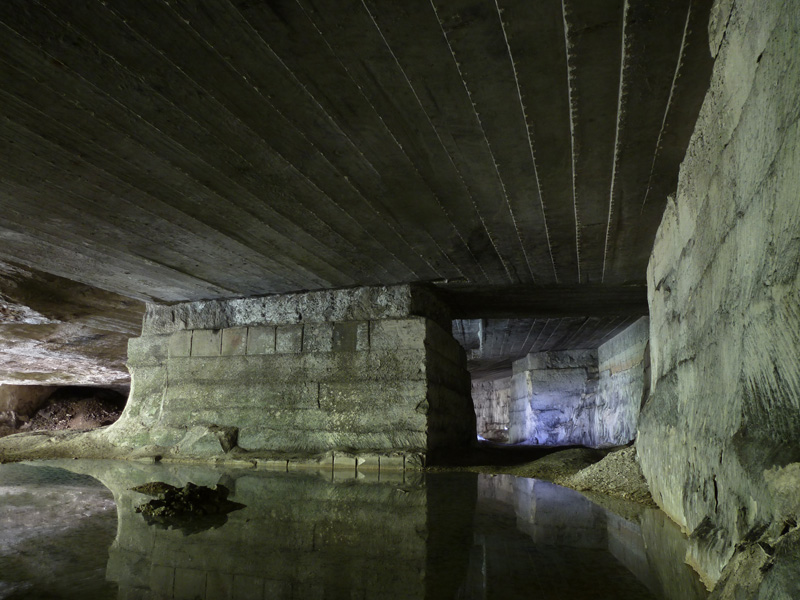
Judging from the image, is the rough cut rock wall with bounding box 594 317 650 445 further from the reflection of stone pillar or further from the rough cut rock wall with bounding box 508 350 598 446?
the reflection of stone pillar

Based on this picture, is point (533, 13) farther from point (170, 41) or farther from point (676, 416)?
point (676, 416)

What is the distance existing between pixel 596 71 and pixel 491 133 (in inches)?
25.3

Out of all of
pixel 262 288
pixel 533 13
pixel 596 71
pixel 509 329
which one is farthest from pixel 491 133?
pixel 509 329

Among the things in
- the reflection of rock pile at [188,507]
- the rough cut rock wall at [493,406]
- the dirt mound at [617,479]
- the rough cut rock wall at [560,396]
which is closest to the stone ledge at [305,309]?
the dirt mound at [617,479]

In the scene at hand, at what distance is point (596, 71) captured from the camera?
7.34 ft

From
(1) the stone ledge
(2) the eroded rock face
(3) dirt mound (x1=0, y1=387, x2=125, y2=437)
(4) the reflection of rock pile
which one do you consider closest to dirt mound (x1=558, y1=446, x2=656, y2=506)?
(1) the stone ledge

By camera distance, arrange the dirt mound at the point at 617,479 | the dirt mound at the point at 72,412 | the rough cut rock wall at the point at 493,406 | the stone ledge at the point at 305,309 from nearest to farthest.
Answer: the dirt mound at the point at 617,479, the stone ledge at the point at 305,309, the dirt mound at the point at 72,412, the rough cut rock wall at the point at 493,406

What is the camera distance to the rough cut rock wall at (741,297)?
126cm

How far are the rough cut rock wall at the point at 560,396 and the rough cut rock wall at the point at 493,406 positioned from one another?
12.3 feet

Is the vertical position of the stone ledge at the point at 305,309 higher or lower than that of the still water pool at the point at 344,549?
higher

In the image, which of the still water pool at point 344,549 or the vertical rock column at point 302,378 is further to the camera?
the vertical rock column at point 302,378

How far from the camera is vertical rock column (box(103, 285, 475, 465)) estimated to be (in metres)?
5.34

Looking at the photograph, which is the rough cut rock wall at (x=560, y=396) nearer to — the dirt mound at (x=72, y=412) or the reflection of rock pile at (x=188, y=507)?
the reflection of rock pile at (x=188, y=507)

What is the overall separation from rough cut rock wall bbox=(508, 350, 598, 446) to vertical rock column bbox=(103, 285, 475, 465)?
184 inches
